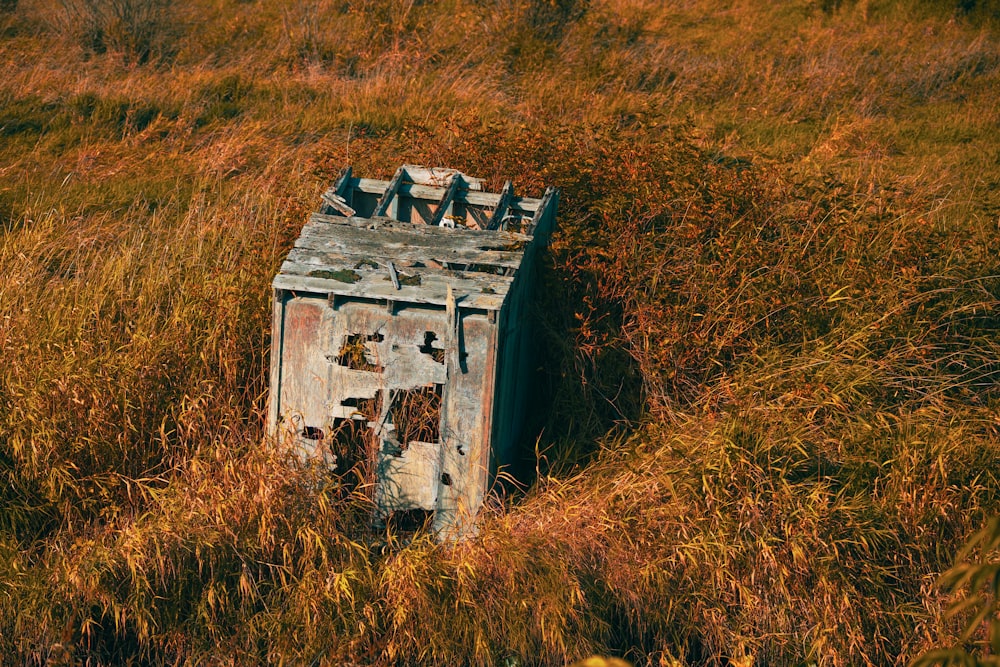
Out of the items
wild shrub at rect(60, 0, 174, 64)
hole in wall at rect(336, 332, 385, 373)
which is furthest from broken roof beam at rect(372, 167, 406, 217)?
wild shrub at rect(60, 0, 174, 64)

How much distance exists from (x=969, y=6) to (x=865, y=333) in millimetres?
8678

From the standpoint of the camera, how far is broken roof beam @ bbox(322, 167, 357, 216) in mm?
5670

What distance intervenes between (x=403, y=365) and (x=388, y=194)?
1507 mm

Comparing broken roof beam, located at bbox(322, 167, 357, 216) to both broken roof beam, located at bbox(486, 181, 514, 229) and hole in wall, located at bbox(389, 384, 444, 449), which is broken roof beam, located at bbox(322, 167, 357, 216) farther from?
hole in wall, located at bbox(389, 384, 444, 449)

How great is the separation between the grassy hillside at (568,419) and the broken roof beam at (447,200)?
23.6 inches

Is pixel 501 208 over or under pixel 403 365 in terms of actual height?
over

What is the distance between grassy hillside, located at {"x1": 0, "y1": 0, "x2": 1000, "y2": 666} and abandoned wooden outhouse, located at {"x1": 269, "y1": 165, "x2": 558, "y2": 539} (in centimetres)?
22

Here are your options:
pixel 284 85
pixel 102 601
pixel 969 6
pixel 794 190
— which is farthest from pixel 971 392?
pixel 969 6

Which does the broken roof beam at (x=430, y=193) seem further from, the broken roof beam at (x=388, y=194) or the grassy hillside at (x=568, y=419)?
the grassy hillside at (x=568, y=419)

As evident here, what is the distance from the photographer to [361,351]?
4.79 metres

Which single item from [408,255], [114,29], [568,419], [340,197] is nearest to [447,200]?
[340,197]

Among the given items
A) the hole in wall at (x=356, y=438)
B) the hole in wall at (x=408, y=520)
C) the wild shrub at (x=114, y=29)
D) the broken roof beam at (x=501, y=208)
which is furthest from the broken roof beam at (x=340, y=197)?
the wild shrub at (x=114, y=29)

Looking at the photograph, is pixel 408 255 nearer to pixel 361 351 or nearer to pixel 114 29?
→ pixel 361 351

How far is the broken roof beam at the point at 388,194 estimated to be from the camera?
19.0 feet
